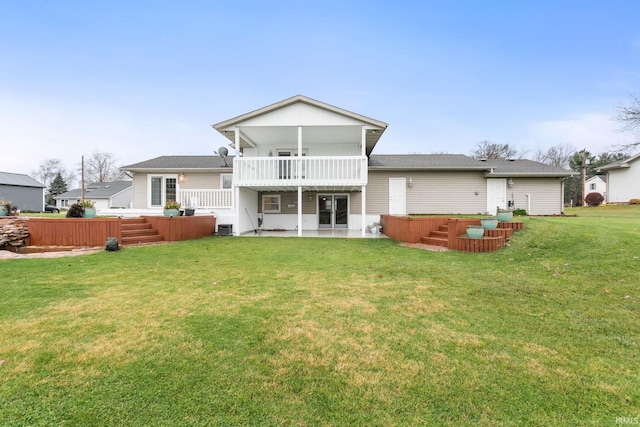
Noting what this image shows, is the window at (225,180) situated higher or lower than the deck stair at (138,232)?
higher

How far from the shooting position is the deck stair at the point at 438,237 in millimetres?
8663

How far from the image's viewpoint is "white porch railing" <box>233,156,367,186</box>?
38.7 ft

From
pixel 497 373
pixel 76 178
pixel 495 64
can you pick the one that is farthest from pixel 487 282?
pixel 76 178

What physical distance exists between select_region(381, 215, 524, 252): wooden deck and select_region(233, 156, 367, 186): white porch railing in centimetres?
257

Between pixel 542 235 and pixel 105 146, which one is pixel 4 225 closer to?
pixel 542 235

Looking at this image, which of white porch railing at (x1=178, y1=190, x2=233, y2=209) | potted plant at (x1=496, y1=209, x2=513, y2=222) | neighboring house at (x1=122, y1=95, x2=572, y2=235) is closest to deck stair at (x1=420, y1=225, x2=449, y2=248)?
potted plant at (x1=496, y1=209, x2=513, y2=222)

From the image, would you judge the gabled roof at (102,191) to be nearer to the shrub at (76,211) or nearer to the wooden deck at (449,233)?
the shrub at (76,211)

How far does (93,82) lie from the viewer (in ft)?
67.6

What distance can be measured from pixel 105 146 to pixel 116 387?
201 ft

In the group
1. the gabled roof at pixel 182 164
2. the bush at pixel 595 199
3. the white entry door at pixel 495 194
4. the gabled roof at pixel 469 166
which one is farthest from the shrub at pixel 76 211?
the bush at pixel 595 199

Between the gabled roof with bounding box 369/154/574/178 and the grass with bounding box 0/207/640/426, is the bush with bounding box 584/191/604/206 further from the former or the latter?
the grass with bounding box 0/207/640/426

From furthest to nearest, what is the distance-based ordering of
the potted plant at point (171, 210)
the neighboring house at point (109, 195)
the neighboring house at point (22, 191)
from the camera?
1. the neighboring house at point (109, 195)
2. the neighboring house at point (22, 191)
3. the potted plant at point (171, 210)

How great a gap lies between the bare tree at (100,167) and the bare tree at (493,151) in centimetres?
5933

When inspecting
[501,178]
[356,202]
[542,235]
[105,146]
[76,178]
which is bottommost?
[542,235]
